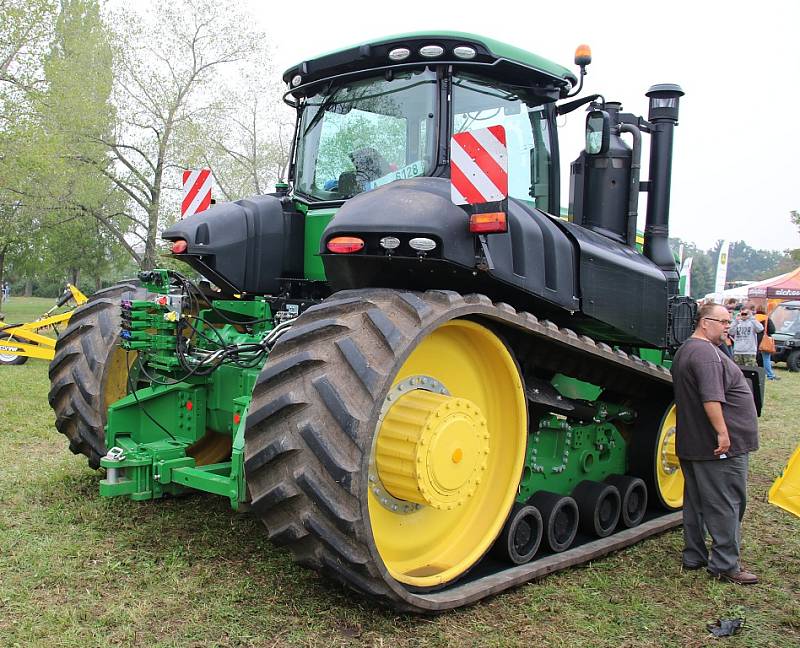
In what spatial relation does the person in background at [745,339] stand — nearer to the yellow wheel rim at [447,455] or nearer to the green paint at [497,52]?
the green paint at [497,52]

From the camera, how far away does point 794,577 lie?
4.65m

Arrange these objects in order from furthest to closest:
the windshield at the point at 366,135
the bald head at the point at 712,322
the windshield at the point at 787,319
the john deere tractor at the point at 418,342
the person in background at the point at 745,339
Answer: the windshield at the point at 787,319, the person in background at the point at 745,339, the bald head at the point at 712,322, the windshield at the point at 366,135, the john deere tractor at the point at 418,342

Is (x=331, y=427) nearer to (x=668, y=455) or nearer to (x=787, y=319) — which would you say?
(x=668, y=455)

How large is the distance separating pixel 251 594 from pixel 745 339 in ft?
44.8

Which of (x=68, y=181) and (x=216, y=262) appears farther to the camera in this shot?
(x=68, y=181)

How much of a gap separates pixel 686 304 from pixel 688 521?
5.40ft

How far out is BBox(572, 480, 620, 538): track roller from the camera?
5.05 meters

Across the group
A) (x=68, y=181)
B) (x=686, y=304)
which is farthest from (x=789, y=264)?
(x=686, y=304)

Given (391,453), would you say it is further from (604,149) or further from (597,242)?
(604,149)

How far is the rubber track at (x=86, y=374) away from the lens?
5.18 metres

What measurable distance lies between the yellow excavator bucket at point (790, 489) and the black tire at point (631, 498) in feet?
3.98

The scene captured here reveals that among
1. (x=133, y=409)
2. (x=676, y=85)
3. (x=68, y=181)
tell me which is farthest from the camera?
(x=68, y=181)

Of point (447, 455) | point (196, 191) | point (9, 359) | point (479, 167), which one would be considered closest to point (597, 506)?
point (447, 455)

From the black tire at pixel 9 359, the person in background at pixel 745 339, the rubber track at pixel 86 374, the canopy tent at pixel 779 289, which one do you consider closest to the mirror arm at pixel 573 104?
the rubber track at pixel 86 374
